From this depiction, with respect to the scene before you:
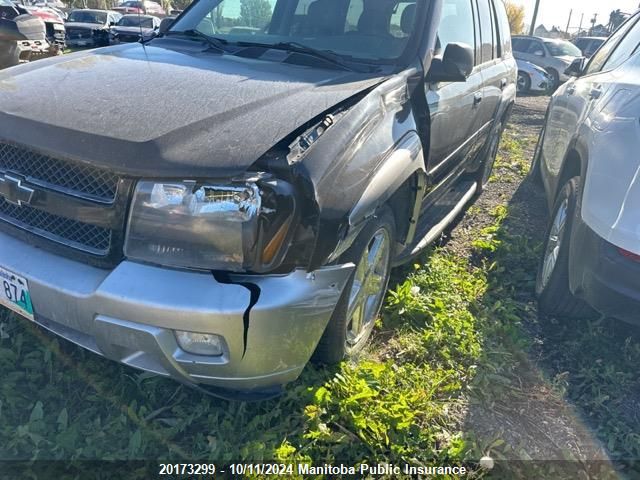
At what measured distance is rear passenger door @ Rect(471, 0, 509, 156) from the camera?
3.95 metres

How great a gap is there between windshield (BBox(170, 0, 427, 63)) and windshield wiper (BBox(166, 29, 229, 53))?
0.04 metres

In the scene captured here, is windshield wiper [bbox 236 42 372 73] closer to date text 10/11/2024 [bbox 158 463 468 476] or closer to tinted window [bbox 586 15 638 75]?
date text 10/11/2024 [bbox 158 463 468 476]

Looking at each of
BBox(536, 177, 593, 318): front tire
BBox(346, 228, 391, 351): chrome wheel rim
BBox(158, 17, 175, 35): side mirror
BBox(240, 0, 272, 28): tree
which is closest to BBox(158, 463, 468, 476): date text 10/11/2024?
BBox(346, 228, 391, 351): chrome wheel rim

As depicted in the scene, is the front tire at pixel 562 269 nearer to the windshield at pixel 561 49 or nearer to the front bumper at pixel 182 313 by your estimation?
the front bumper at pixel 182 313

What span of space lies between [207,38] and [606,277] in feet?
8.06

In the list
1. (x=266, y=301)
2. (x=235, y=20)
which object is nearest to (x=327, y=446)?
(x=266, y=301)

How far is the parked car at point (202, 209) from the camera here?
1699 millimetres

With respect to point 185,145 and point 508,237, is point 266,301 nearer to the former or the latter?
point 185,145

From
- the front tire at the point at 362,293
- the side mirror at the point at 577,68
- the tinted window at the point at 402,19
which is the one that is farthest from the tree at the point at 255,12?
the side mirror at the point at 577,68

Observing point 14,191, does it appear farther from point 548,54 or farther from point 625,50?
point 548,54

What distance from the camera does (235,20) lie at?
10.5 feet

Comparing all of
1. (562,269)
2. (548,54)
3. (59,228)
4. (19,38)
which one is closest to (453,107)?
(562,269)

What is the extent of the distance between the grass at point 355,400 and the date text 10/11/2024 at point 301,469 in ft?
0.10

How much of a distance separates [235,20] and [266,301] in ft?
7.19
